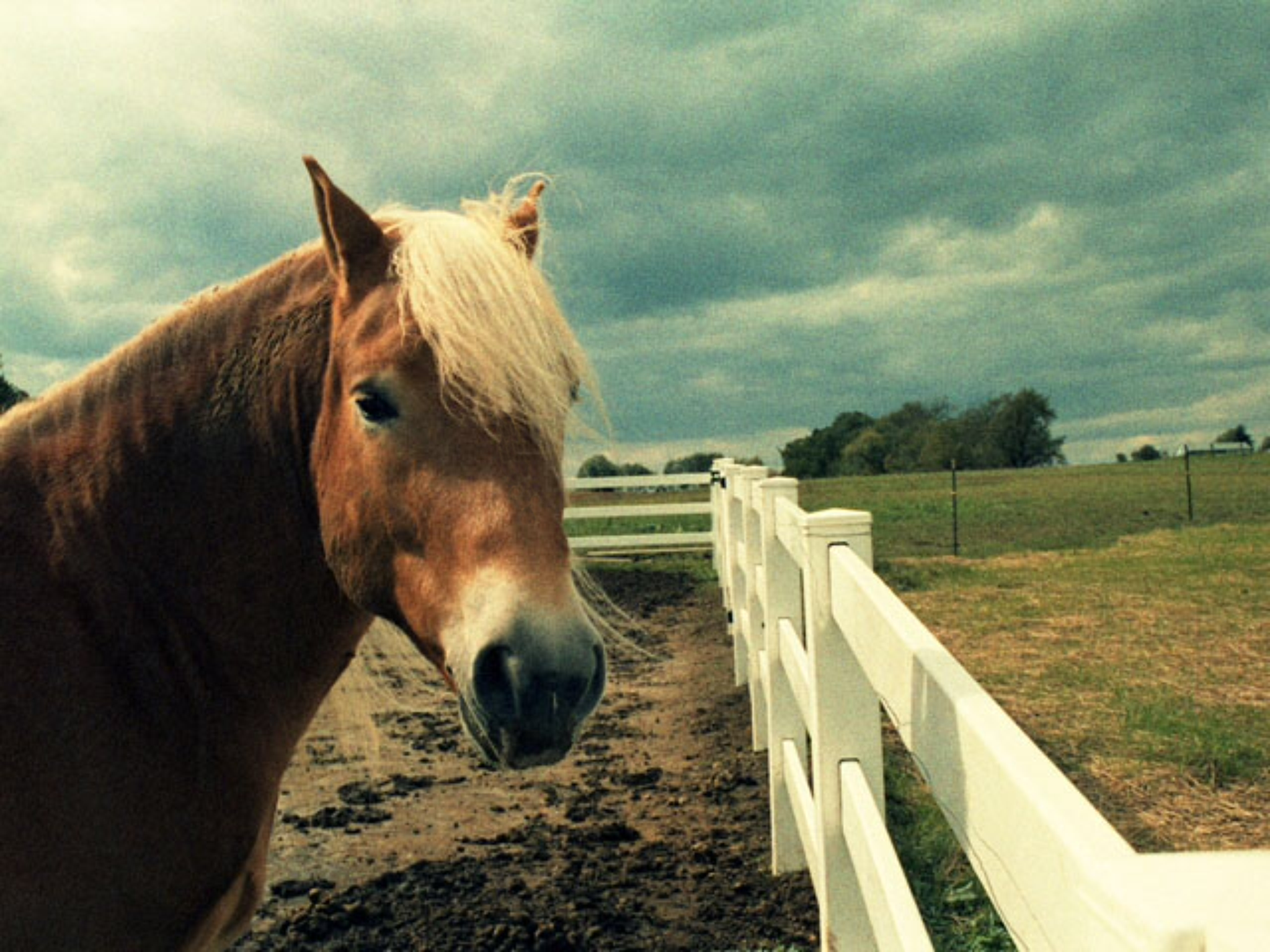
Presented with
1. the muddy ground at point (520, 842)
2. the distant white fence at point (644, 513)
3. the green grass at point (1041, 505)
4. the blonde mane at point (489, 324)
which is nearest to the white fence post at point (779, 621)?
the muddy ground at point (520, 842)

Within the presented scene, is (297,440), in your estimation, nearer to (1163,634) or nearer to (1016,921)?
(1016,921)

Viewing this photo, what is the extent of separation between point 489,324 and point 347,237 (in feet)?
1.63

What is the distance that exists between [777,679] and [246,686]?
2909 millimetres

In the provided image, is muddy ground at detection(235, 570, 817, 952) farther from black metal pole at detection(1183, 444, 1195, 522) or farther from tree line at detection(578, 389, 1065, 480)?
tree line at detection(578, 389, 1065, 480)

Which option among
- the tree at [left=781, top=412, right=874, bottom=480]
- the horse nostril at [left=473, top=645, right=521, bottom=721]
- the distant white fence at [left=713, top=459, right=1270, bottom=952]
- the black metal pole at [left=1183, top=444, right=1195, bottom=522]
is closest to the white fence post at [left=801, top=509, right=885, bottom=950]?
the distant white fence at [left=713, top=459, right=1270, bottom=952]

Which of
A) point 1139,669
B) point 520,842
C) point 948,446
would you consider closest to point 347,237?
point 520,842

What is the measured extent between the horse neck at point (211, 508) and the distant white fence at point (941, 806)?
4.41ft

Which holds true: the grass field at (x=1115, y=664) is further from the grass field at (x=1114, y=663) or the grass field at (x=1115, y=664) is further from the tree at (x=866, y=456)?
the tree at (x=866, y=456)

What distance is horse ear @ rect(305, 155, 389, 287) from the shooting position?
7.41 feet

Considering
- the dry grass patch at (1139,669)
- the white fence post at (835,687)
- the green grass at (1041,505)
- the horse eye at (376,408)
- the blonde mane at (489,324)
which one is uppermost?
the blonde mane at (489,324)

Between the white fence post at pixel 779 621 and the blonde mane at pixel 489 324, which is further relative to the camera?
the white fence post at pixel 779 621

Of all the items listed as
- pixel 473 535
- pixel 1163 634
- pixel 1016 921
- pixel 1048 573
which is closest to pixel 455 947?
pixel 473 535

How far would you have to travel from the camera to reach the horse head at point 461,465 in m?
1.85

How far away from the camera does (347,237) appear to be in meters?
2.32
